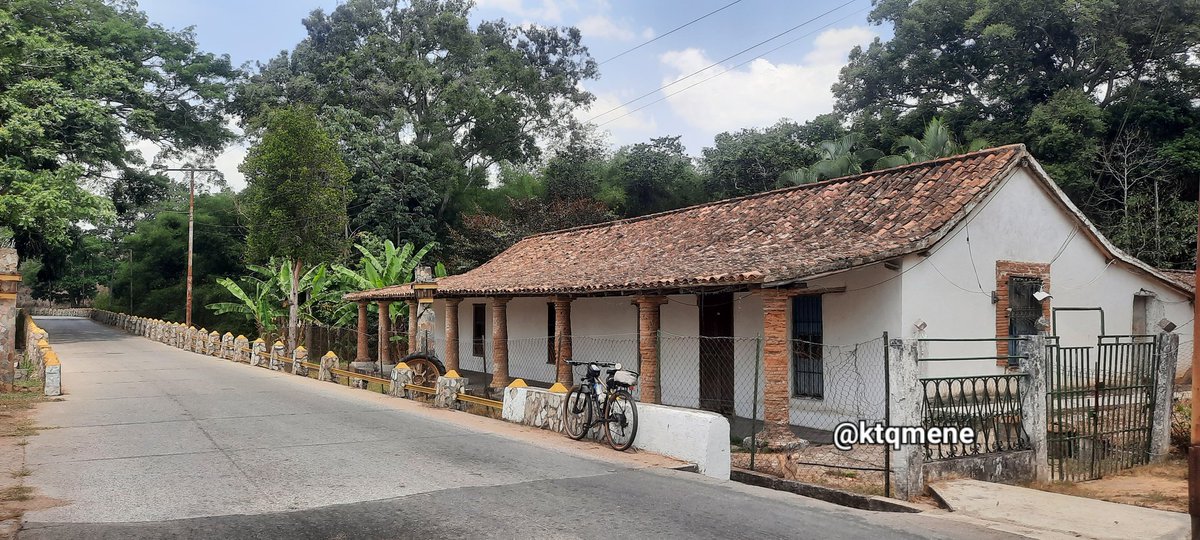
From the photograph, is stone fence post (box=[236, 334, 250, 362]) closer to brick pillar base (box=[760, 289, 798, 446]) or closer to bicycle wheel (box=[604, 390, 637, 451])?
bicycle wheel (box=[604, 390, 637, 451])

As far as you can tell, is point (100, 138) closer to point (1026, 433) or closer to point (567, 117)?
point (567, 117)

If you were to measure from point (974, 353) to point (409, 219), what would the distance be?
2674cm

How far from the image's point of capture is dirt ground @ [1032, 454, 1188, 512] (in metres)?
8.01

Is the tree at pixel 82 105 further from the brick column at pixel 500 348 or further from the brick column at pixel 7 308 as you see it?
the brick column at pixel 500 348

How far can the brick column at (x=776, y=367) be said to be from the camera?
1120cm

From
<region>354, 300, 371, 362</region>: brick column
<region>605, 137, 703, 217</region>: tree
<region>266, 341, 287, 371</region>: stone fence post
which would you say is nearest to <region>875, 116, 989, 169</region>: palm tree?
<region>605, 137, 703, 217</region>: tree

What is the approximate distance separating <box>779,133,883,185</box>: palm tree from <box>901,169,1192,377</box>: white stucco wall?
12079 mm

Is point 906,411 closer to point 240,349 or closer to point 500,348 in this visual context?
point 500,348

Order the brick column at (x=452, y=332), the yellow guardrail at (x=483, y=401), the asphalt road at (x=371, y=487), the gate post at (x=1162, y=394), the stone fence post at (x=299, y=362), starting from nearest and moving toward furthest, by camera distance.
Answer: the asphalt road at (x=371, y=487) → the gate post at (x=1162, y=394) → the yellow guardrail at (x=483, y=401) → the brick column at (x=452, y=332) → the stone fence post at (x=299, y=362)

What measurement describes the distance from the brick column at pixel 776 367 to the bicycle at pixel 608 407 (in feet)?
7.53

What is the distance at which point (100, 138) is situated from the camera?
29.6m

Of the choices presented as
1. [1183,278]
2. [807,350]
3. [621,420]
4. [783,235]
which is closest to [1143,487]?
[807,350]

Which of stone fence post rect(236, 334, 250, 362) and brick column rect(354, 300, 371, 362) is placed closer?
brick column rect(354, 300, 371, 362)

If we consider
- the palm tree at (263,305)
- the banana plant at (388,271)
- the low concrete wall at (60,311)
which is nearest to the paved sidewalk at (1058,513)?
the banana plant at (388,271)
